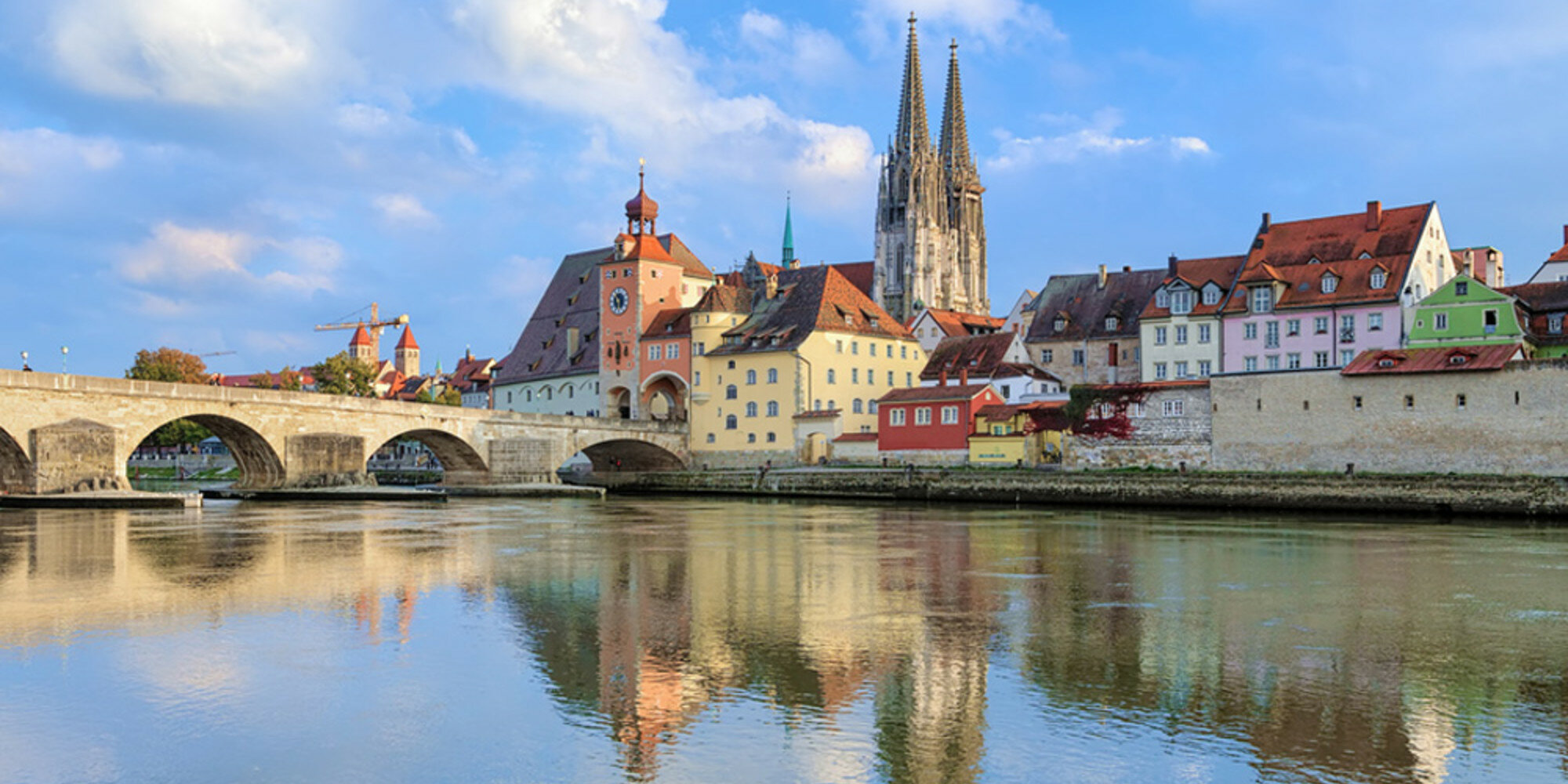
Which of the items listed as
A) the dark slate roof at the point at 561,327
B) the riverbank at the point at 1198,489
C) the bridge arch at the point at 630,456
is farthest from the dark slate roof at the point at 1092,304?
the dark slate roof at the point at 561,327

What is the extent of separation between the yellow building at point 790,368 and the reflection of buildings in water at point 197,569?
110 ft

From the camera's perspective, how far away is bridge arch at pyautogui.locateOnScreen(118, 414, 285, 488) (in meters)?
49.6

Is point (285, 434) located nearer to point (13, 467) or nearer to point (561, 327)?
point (13, 467)

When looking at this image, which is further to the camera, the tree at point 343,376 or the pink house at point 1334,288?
the tree at point 343,376

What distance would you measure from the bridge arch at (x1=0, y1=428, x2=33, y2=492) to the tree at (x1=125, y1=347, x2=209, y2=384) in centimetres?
4067

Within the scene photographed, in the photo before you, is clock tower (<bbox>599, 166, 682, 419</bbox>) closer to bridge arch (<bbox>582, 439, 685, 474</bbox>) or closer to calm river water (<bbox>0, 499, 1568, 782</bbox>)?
bridge arch (<bbox>582, 439, 685, 474</bbox>)

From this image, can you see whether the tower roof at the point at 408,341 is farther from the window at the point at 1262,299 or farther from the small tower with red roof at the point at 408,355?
the window at the point at 1262,299

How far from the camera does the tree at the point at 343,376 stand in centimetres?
8525

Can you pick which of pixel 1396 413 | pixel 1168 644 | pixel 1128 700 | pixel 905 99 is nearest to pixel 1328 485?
pixel 1396 413

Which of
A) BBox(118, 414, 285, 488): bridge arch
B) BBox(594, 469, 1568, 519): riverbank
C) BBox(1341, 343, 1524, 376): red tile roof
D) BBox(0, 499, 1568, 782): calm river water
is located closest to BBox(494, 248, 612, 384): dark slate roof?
BBox(594, 469, 1568, 519): riverbank

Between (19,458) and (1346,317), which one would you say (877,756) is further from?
→ (1346,317)

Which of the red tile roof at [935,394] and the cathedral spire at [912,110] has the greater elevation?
the cathedral spire at [912,110]

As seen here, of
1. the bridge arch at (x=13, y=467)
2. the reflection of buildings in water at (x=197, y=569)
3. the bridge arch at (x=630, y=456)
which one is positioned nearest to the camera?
the reflection of buildings in water at (x=197, y=569)

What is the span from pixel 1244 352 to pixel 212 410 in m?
42.1
